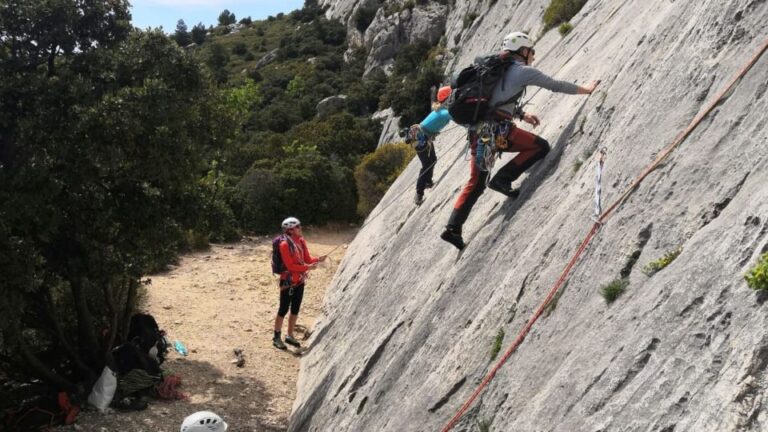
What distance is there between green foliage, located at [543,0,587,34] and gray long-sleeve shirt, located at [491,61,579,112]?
10240 mm

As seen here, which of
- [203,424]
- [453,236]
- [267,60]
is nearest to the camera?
[203,424]

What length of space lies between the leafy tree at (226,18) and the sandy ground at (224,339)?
103 m

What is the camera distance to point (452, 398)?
590cm

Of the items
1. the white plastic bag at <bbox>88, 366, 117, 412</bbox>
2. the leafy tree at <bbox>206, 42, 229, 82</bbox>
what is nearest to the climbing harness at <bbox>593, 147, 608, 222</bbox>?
the white plastic bag at <bbox>88, 366, 117, 412</bbox>

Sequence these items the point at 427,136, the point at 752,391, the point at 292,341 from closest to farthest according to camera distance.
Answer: the point at 752,391 → the point at 427,136 → the point at 292,341

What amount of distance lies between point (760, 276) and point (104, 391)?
418 inches

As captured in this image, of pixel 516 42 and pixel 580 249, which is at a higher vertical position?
pixel 516 42

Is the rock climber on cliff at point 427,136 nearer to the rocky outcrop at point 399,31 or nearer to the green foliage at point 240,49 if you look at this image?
the rocky outcrop at point 399,31

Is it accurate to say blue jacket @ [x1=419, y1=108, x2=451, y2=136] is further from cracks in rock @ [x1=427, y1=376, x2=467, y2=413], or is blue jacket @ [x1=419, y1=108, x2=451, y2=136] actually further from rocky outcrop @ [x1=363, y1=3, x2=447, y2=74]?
rocky outcrop @ [x1=363, y1=3, x2=447, y2=74]

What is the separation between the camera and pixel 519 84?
291 inches

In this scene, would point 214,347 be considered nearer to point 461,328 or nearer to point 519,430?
point 461,328

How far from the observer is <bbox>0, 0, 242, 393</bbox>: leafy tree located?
912 centimetres

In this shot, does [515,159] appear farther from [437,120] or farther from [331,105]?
[331,105]

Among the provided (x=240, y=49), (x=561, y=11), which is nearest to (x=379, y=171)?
(x=561, y=11)
